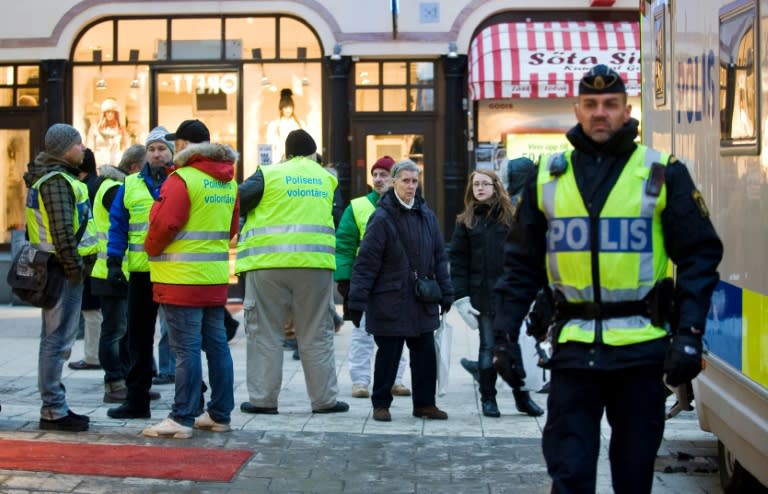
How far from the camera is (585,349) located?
15.0 feet

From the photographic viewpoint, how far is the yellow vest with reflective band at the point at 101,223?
32.6 ft

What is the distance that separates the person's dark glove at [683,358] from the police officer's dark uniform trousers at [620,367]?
0.06m

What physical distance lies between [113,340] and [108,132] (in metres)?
9.78

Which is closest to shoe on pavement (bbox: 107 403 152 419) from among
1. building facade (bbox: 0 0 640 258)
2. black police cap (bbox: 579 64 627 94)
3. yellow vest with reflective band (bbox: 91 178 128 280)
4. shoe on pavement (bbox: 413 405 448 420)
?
yellow vest with reflective band (bbox: 91 178 128 280)

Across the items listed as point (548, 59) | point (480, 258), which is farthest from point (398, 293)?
point (548, 59)

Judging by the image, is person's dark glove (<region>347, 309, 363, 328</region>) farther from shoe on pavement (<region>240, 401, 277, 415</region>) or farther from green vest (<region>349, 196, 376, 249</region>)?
green vest (<region>349, 196, 376, 249</region>)

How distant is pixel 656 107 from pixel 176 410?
134 inches

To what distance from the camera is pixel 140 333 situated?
8.34 m

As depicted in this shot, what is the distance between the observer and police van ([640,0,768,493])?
5.07 m

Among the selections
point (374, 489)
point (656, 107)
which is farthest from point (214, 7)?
point (374, 489)

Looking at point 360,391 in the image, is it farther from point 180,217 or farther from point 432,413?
point 180,217

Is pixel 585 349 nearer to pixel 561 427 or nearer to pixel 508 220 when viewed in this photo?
pixel 561 427

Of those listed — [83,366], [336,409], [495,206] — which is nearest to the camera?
[336,409]

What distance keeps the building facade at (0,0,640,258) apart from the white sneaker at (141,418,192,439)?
1049cm
